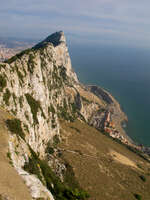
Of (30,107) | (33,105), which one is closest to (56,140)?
(33,105)

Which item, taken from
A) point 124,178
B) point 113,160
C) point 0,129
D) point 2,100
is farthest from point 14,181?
point 113,160

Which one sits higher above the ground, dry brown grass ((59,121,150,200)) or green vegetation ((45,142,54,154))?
green vegetation ((45,142,54,154))

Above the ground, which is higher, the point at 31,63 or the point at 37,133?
the point at 31,63

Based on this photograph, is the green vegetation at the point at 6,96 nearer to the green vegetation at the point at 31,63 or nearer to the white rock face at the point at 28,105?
the white rock face at the point at 28,105

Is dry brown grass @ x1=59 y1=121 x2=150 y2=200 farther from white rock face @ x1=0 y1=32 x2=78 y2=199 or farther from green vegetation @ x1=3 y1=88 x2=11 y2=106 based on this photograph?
green vegetation @ x1=3 y1=88 x2=11 y2=106

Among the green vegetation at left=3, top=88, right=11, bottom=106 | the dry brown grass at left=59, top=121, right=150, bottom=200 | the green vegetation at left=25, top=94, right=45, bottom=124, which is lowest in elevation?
the dry brown grass at left=59, top=121, right=150, bottom=200

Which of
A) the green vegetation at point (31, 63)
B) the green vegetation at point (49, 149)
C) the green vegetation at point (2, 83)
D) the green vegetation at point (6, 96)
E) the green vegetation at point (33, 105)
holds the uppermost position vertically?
the green vegetation at point (31, 63)

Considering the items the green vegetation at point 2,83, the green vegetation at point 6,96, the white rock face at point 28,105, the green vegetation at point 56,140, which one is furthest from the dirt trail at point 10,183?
the green vegetation at point 56,140

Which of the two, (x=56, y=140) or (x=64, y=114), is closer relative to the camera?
(x=56, y=140)

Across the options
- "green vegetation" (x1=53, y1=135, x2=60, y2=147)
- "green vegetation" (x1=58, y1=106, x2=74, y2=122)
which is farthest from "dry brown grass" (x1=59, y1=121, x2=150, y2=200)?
"green vegetation" (x1=58, y1=106, x2=74, y2=122)

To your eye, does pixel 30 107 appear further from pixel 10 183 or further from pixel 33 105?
pixel 10 183

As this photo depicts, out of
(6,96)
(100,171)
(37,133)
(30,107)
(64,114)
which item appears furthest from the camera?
(64,114)
